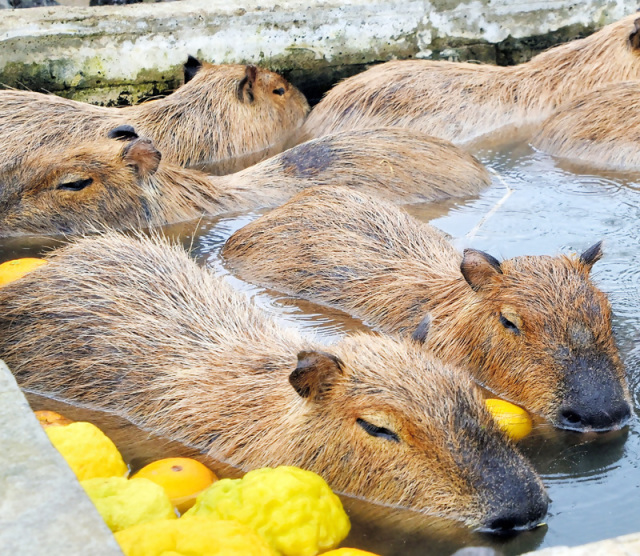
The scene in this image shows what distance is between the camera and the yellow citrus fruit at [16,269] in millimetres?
4789

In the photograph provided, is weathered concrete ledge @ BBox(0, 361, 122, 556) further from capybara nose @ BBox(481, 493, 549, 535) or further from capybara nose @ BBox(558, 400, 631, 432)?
capybara nose @ BBox(558, 400, 631, 432)

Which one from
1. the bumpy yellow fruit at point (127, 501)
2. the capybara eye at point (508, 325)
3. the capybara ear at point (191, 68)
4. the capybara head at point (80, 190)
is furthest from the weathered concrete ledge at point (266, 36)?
the bumpy yellow fruit at point (127, 501)

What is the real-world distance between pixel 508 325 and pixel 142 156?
3.08 meters

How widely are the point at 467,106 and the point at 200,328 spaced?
A: 4.52m

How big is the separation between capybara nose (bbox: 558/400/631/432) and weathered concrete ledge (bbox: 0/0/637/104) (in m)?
5.73

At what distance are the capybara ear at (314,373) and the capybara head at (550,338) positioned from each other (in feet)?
3.18

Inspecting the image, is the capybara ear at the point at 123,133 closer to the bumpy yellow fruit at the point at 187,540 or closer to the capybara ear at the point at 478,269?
the capybara ear at the point at 478,269

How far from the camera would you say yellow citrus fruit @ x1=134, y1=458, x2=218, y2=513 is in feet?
10.1

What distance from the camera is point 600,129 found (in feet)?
22.8

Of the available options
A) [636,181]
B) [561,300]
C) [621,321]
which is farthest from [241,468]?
[636,181]

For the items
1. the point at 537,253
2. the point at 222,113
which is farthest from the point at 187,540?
the point at 222,113

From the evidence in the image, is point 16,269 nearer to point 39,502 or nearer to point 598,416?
point 598,416

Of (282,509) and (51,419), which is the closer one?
(282,509)

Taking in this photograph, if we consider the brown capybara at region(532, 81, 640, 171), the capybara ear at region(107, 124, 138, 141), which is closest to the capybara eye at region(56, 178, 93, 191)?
the capybara ear at region(107, 124, 138, 141)
